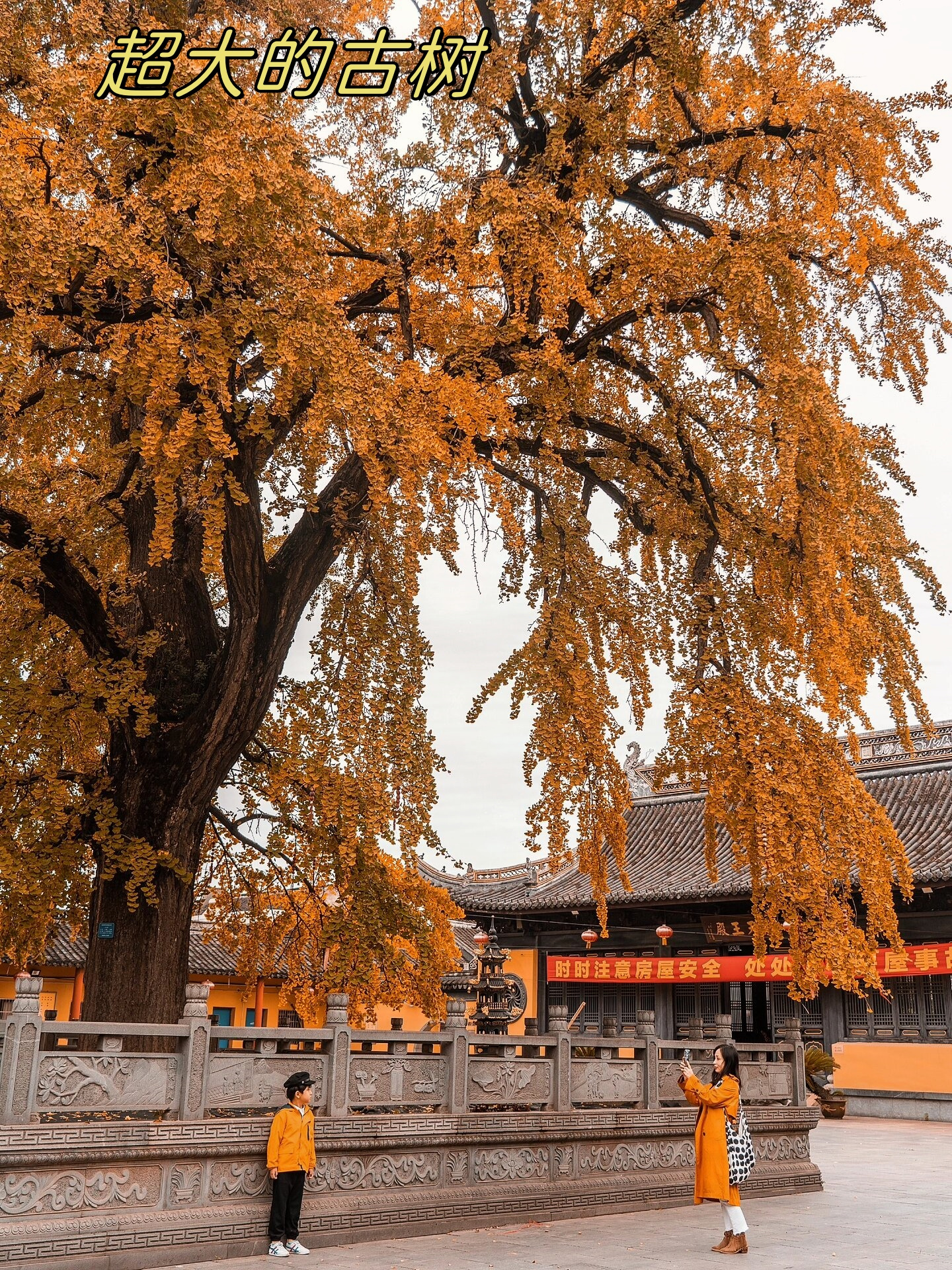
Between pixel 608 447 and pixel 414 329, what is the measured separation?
2.40 meters

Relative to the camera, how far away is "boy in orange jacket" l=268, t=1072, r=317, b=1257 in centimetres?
661

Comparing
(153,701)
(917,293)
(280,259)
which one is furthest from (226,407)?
(917,293)

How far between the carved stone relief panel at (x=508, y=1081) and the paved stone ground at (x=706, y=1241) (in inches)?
33.2

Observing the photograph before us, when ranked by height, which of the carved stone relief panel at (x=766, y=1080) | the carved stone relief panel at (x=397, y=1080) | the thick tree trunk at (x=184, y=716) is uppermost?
the thick tree trunk at (x=184, y=716)

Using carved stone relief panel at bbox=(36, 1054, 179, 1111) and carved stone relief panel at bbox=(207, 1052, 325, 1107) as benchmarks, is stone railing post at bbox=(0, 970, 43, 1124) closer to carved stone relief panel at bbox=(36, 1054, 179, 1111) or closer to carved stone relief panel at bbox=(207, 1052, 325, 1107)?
carved stone relief panel at bbox=(36, 1054, 179, 1111)

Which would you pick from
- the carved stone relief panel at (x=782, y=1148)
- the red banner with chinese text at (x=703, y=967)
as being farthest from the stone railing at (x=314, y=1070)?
the red banner with chinese text at (x=703, y=967)

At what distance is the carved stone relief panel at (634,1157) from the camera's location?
8820 mm

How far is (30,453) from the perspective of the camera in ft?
29.6

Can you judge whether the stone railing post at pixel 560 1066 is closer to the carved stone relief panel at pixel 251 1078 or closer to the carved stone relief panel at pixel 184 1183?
the carved stone relief panel at pixel 251 1078

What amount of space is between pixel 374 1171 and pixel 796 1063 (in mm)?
5349

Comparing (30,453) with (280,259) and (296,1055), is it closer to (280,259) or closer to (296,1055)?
(280,259)

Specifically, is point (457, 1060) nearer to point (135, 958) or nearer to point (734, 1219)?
point (734, 1219)

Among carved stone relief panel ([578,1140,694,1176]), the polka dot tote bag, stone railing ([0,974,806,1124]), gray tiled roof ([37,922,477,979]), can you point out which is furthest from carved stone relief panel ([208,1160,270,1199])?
gray tiled roof ([37,922,477,979])

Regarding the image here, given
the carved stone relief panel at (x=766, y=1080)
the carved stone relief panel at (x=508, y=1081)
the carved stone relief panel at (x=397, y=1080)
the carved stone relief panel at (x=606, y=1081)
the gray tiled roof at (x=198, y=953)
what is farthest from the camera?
the gray tiled roof at (x=198, y=953)
